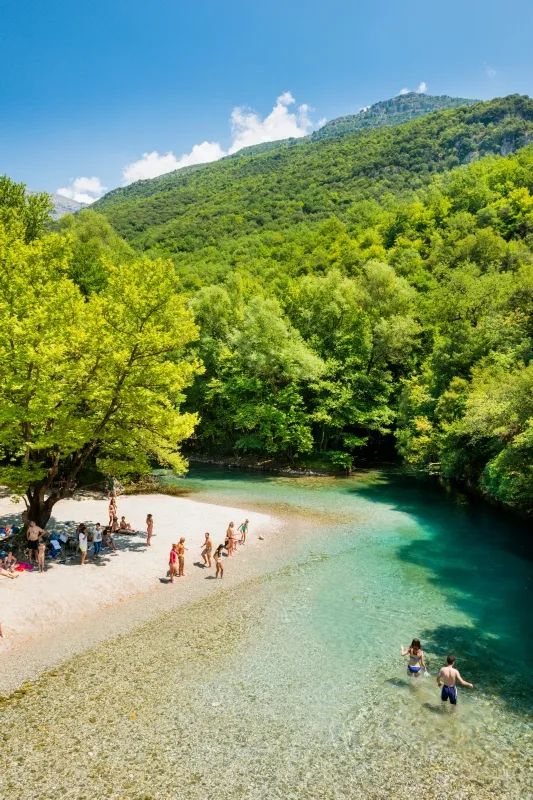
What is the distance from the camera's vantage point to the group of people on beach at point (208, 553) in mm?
21516

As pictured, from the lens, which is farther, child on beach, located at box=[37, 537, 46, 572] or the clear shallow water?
child on beach, located at box=[37, 537, 46, 572]

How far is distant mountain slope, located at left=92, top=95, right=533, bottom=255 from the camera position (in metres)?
116

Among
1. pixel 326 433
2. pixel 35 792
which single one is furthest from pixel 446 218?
pixel 35 792

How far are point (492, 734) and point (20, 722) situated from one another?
11496 mm

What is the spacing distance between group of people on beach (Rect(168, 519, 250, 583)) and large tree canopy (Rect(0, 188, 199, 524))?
4.75 metres

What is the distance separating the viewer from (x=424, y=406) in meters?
43.6

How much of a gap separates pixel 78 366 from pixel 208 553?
1011cm

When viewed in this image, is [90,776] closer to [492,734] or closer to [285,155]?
[492,734]

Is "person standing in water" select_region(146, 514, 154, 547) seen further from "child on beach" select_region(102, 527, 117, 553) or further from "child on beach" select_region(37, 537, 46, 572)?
"child on beach" select_region(37, 537, 46, 572)

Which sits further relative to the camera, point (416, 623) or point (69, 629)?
point (416, 623)

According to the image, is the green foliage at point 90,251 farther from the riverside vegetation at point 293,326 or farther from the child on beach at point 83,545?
the child on beach at point 83,545

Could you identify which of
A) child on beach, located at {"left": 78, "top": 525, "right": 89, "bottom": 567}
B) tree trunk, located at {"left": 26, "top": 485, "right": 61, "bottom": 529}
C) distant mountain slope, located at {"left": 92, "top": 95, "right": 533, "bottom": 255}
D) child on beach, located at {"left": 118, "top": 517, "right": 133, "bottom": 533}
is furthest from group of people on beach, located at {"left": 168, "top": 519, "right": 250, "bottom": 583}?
distant mountain slope, located at {"left": 92, "top": 95, "right": 533, "bottom": 255}

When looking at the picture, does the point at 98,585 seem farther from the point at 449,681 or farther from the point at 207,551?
the point at 449,681

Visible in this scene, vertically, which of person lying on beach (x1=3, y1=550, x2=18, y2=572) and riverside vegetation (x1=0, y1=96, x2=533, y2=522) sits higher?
riverside vegetation (x1=0, y1=96, x2=533, y2=522)
